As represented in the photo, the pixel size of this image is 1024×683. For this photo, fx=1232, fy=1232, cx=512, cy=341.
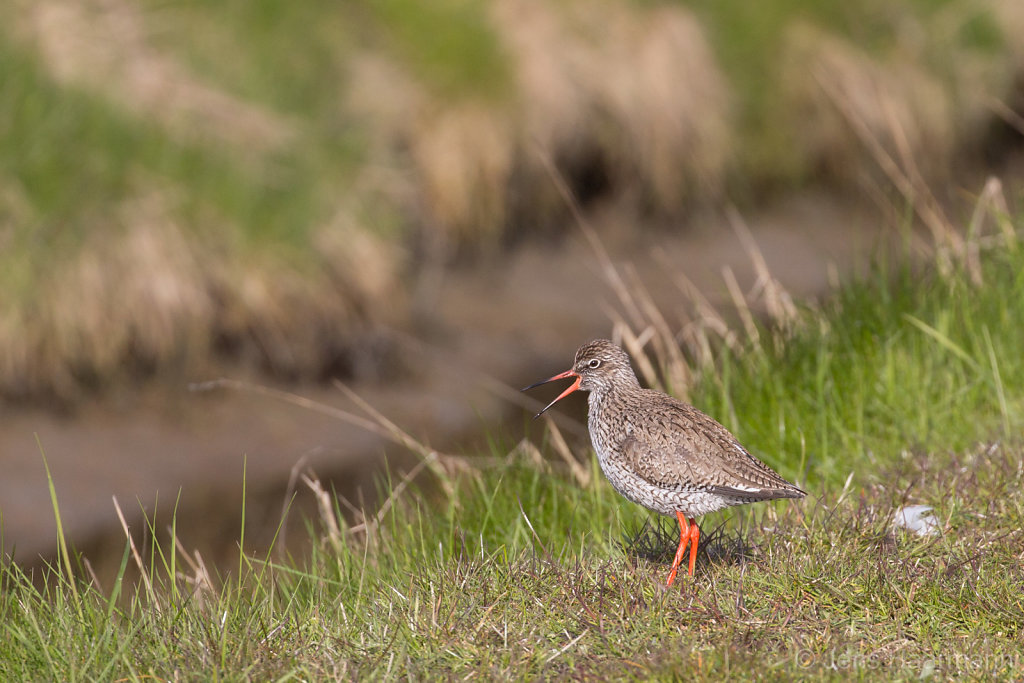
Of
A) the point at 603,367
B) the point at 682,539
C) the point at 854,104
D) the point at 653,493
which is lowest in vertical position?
the point at 854,104

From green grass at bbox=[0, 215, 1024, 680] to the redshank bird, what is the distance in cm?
22

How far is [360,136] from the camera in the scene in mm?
11031

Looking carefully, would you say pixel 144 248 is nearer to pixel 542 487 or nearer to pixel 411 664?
pixel 542 487

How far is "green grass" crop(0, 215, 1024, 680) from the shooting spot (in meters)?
3.59

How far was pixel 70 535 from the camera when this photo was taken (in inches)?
337

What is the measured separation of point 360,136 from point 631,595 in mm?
7780

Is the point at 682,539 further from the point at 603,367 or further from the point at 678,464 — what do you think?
the point at 603,367

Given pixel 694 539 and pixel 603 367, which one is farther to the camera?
pixel 603 367

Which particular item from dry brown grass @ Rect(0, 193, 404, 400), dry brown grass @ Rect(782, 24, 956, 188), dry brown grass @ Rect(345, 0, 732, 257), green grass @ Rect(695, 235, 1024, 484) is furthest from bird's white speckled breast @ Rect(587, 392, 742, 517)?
dry brown grass @ Rect(782, 24, 956, 188)

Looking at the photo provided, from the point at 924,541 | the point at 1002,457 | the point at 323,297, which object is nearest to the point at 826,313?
the point at 1002,457

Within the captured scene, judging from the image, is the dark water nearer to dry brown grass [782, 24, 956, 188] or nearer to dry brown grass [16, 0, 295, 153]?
dry brown grass [782, 24, 956, 188]

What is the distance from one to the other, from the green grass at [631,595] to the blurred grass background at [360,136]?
2.84 metres

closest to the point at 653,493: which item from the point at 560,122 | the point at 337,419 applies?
the point at 337,419

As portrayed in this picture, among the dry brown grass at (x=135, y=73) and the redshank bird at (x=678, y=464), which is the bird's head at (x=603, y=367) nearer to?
the redshank bird at (x=678, y=464)
